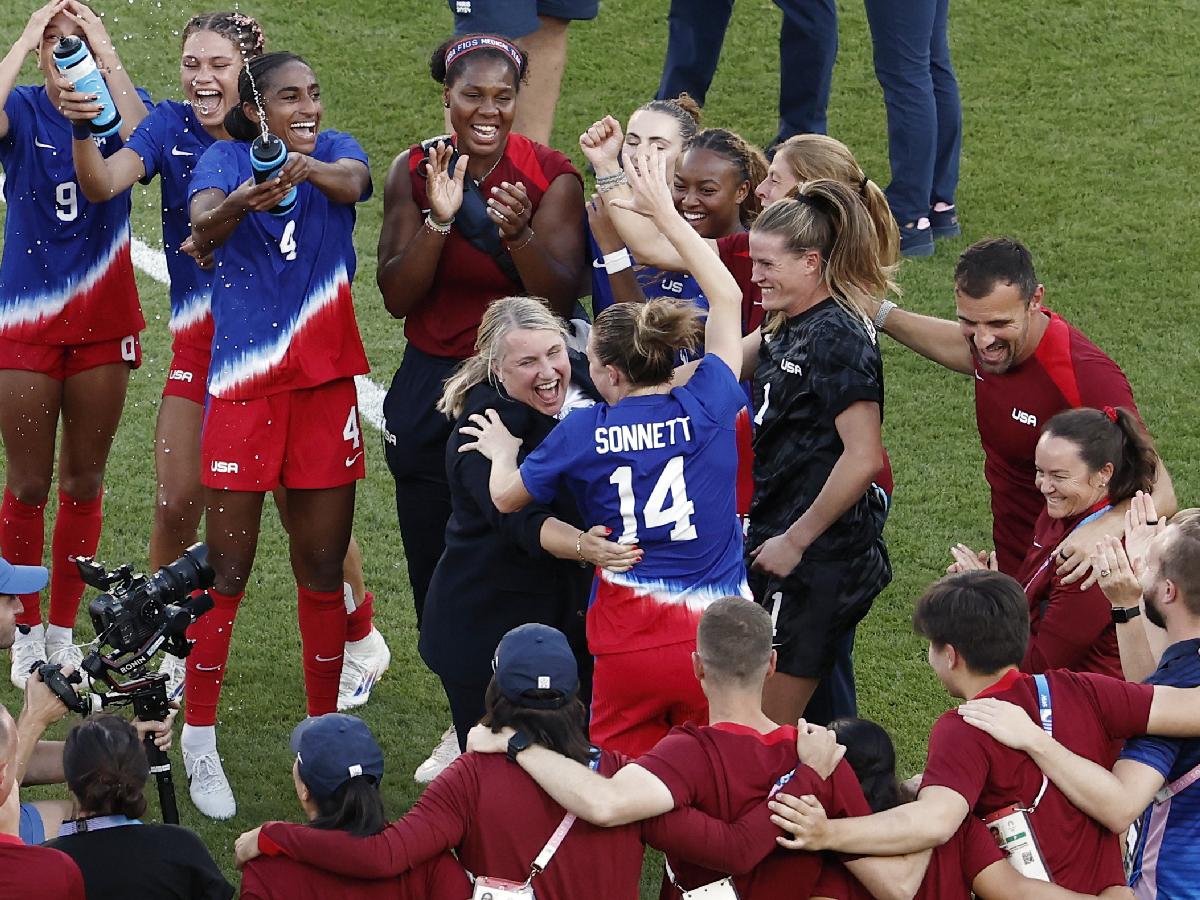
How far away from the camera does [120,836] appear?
3.43 meters

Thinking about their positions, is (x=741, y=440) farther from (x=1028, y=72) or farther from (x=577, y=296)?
(x=1028, y=72)

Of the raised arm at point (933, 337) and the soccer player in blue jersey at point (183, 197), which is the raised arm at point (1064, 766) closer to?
the raised arm at point (933, 337)

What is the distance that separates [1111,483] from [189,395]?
110 inches

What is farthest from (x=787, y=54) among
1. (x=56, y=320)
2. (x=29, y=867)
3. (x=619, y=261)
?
(x=29, y=867)

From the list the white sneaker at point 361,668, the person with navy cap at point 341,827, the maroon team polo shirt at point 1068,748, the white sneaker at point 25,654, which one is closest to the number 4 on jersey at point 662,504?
the maroon team polo shirt at point 1068,748

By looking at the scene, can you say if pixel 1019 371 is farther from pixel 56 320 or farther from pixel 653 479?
pixel 56 320

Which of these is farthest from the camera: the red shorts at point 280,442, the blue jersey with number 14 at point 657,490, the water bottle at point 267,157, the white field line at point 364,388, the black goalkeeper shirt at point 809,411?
the white field line at point 364,388

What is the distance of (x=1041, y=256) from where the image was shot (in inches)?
329

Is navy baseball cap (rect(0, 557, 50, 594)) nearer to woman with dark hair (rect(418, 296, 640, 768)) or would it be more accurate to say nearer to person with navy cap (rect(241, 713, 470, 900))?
woman with dark hair (rect(418, 296, 640, 768))

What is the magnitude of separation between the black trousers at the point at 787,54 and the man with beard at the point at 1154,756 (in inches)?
195

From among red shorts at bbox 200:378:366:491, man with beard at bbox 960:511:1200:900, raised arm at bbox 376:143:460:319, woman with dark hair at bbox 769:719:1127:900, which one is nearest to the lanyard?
man with beard at bbox 960:511:1200:900

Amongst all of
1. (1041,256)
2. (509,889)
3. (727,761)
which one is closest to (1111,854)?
(727,761)

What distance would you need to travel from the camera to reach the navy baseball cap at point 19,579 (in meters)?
4.40

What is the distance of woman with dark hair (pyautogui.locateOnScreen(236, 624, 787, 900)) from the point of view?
3.32 metres
